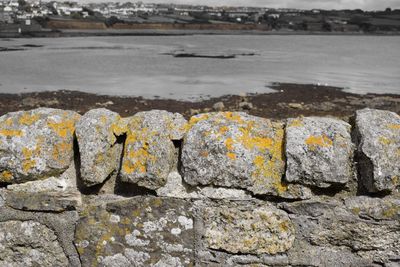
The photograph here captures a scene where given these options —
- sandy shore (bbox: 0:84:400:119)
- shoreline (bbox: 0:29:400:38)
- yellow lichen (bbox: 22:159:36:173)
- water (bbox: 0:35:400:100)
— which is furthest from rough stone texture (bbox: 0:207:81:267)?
shoreline (bbox: 0:29:400:38)

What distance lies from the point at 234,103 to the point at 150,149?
→ 1848 cm

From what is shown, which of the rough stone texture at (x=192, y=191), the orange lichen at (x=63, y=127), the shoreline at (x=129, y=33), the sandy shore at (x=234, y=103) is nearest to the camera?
the rough stone texture at (x=192, y=191)

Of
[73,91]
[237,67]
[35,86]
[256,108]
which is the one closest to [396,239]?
[256,108]

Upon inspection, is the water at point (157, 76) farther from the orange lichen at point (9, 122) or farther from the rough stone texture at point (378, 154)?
the rough stone texture at point (378, 154)

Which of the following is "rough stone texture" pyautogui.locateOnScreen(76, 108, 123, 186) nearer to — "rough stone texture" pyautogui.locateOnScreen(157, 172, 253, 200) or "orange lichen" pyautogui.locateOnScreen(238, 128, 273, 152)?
"rough stone texture" pyautogui.locateOnScreen(157, 172, 253, 200)

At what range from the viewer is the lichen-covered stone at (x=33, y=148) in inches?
87.1

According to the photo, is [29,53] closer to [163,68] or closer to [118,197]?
[163,68]

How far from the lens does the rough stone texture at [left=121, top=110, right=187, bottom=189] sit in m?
2.17

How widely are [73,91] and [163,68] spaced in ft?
44.4

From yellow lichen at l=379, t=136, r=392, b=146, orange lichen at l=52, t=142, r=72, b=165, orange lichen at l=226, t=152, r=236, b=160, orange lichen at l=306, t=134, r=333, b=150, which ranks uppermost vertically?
yellow lichen at l=379, t=136, r=392, b=146

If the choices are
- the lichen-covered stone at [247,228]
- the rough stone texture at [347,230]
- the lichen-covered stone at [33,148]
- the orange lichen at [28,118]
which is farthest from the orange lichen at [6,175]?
the rough stone texture at [347,230]

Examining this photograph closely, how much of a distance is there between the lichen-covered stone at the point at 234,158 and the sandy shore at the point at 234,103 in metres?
15.3

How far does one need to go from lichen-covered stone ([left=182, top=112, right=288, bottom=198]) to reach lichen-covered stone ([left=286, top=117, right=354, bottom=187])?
0.08m

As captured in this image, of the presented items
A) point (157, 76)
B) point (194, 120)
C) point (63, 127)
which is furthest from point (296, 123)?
point (157, 76)
